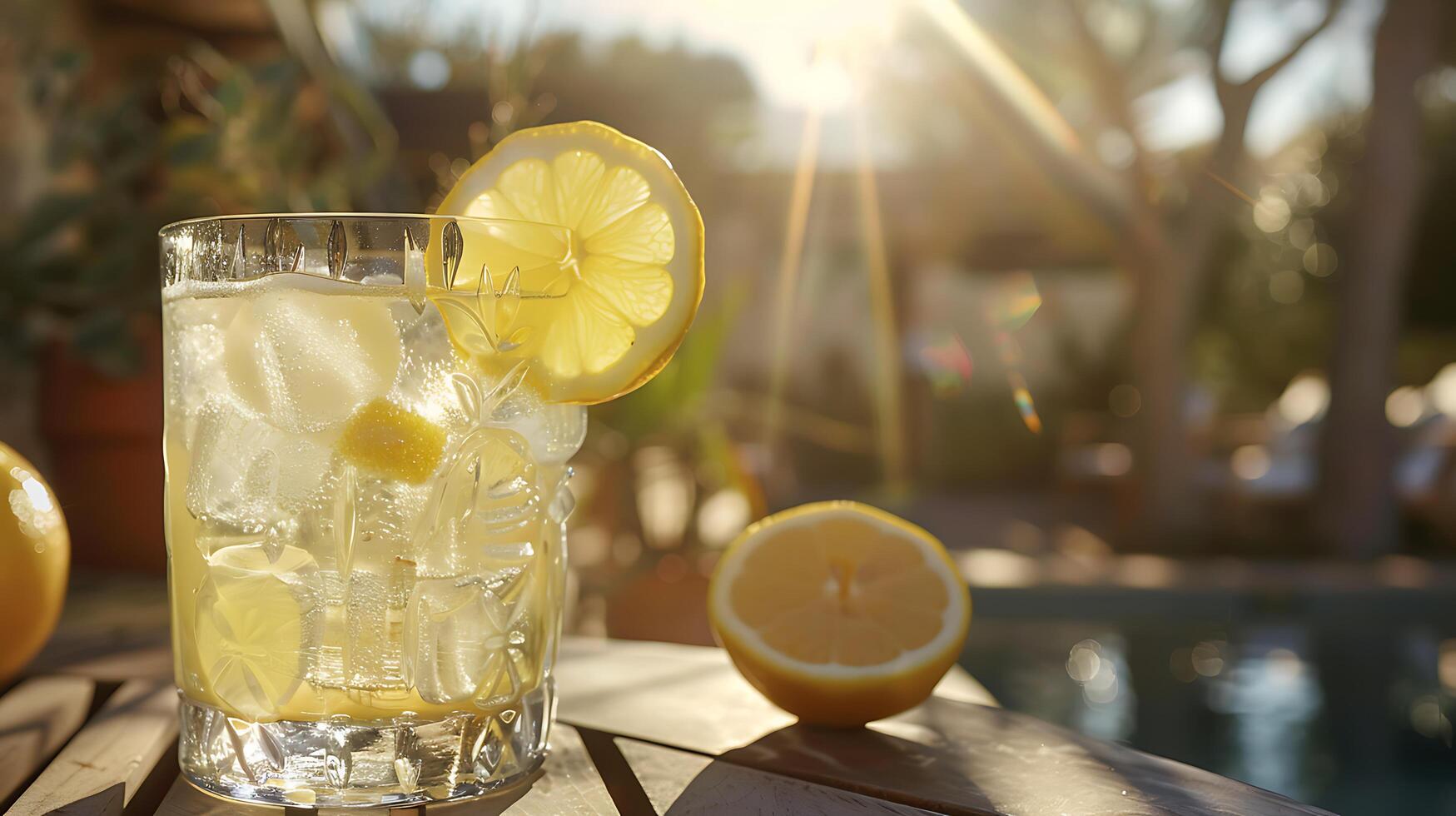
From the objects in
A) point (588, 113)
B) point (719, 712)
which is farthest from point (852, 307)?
point (719, 712)

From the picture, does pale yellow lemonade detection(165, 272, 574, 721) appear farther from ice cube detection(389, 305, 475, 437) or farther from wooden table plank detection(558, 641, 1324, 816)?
wooden table plank detection(558, 641, 1324, 816)

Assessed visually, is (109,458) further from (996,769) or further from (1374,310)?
(1374,310)

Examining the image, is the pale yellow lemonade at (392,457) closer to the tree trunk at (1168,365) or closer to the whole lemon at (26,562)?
the whole lemon at (26,562)

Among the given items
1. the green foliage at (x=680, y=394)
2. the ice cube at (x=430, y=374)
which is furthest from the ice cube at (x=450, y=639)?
the green foliage at (x=680, y=394)

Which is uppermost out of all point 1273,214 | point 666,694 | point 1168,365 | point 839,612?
point 1273,214

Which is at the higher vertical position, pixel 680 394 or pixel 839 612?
pixel 680 394

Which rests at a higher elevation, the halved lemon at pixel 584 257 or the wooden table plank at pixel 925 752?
the halved lemon at pixel 584 257

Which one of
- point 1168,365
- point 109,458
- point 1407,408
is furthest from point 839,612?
point 1407,408
